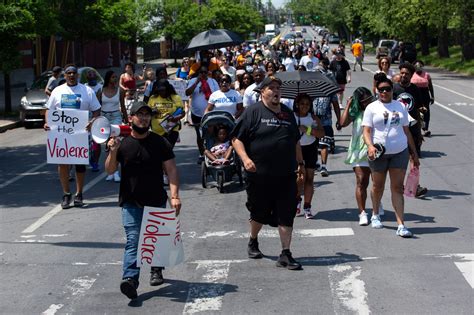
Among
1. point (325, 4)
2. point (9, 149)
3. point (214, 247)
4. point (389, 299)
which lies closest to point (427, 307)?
point (389, 299)

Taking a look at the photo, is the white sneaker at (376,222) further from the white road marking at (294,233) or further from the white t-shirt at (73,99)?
the white t-shirt at (73,99)

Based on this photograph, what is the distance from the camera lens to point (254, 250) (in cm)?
920

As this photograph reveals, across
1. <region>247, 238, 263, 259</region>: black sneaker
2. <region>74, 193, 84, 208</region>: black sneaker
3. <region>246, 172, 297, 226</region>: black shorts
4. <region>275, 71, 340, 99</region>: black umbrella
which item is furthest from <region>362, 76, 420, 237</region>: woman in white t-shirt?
<region>74, 193, 84, 208</region>: black sneaker

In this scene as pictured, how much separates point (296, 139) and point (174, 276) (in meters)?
1.82

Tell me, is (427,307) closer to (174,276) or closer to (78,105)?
(174,276)

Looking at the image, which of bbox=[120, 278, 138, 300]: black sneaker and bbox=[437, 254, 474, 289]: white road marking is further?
bbox=[437, 254, 474, 289]: white road marking

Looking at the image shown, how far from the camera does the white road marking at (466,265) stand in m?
8.11

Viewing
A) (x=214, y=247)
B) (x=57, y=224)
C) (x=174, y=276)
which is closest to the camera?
(x=174, y=276)

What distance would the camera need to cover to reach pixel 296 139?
877cm

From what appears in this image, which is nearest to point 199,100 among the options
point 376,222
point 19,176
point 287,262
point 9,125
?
point 19,176

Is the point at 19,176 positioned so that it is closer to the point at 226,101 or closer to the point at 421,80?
the point at 226,101

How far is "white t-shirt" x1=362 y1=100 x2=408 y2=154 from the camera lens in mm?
10016

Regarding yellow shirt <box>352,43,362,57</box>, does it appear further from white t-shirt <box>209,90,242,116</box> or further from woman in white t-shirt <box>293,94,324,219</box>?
woman in white t-shirt <box>293,94,324,219</box>

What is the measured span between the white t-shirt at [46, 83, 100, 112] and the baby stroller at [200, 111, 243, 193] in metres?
1.99
